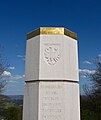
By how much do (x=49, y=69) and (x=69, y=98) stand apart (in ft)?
2.17

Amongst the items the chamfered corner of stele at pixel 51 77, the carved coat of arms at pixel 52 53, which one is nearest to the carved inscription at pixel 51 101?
the chamfered corner of stele at pixel 51 77

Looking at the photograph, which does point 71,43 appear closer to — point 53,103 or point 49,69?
point 49,69

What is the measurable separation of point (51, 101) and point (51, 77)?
442mm

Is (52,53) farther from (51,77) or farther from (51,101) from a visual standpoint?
(51,101)

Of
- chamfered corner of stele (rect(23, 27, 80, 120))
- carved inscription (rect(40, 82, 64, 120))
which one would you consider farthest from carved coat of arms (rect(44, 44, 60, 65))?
carved inscription (rect(40, 82, 64, 120))

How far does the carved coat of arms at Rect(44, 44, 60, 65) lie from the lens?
3887 millimetres

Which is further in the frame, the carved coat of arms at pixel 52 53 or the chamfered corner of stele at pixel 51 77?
the carved coat of arms at pixel 52 53

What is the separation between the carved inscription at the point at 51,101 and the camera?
3.74 metres

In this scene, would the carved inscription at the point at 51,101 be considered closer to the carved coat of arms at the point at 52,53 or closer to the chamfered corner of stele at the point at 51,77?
the chamfered corner of stele at the point at 51,77

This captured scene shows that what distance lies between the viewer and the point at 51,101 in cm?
377

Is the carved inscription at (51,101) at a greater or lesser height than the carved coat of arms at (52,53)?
lesser

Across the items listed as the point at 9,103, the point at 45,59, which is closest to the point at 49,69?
the point at 45,59

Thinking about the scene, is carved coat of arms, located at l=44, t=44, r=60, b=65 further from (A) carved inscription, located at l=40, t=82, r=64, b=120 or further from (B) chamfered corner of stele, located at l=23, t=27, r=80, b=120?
(A) carved inscription, located at l=40, t=82, r=64, b=120

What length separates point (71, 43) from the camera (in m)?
4.10
